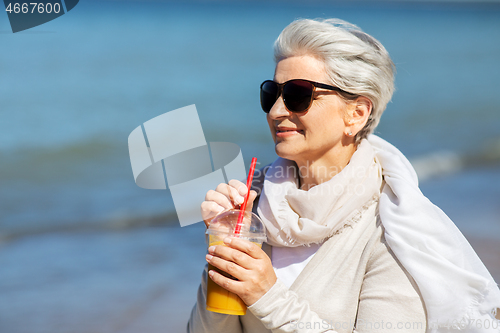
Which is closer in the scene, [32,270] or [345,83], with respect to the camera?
[345,83]

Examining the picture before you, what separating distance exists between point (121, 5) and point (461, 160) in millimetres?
10134

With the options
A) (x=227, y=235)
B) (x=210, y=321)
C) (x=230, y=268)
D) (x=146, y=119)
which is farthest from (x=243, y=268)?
(x=146, y=119)

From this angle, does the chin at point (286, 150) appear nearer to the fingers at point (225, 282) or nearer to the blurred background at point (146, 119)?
the fingers at point (225, 282)

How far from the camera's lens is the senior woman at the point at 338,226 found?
141cm

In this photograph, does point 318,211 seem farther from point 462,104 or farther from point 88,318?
point 462,104

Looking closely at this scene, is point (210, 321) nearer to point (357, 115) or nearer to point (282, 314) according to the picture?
point (282, 314)

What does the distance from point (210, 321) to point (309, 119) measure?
2.82 ft

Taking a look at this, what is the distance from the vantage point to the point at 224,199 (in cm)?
159

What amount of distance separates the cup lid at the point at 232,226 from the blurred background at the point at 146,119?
2.04 metres

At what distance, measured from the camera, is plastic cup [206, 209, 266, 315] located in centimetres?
140

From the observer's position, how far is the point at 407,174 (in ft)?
5.50

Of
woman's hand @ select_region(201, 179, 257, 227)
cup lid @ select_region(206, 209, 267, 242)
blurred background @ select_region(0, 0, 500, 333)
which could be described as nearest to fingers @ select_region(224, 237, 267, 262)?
cup lid @ select_region(206, 209, 267, 242)

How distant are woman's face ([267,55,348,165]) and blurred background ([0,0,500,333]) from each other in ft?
7.04

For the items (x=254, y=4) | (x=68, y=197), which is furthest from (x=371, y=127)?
(x=254, y=4)
